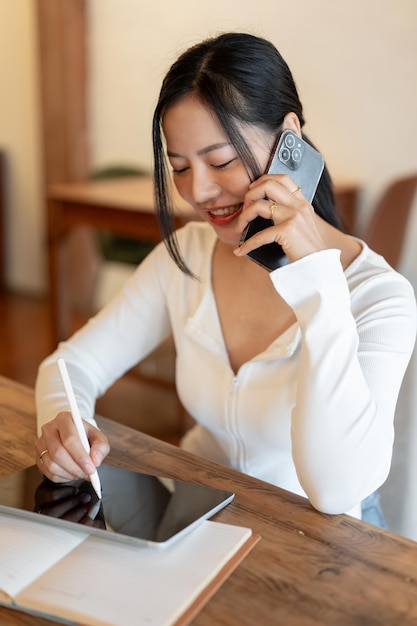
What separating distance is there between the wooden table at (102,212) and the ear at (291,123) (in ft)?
4.31

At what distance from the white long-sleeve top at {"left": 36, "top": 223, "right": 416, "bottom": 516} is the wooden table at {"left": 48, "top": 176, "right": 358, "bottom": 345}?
3.68 ft

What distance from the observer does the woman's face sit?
1094 millimetres

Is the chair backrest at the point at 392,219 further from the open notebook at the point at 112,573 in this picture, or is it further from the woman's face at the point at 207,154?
the open notebook at the point at 112,573

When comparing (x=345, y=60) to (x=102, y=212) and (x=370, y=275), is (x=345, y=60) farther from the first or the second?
(x=370, y=275)

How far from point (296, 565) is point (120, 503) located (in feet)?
0.73

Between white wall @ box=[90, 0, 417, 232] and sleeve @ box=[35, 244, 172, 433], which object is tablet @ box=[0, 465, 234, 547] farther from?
white wall @ box=[90, 0, 417, 232]

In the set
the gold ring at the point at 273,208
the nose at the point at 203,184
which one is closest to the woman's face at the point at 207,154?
the nose at the point at 203,184

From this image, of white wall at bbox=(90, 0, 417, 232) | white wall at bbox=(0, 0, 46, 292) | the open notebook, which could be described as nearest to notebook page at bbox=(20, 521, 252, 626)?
the open notebook

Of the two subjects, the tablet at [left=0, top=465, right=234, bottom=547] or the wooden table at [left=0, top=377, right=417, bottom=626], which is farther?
the tablet at [left=0, top=465, right=234, bottom=547]

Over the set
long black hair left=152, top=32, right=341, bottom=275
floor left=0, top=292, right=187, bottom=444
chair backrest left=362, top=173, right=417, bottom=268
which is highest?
long black hair left=152, top=32, right=341, bottom=275

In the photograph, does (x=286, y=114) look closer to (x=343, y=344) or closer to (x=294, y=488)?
(x=343, y=344)

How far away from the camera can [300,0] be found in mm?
2867

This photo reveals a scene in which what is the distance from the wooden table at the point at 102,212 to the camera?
268cm

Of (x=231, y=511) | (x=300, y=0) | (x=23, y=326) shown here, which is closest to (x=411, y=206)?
(x=300, y=0)
